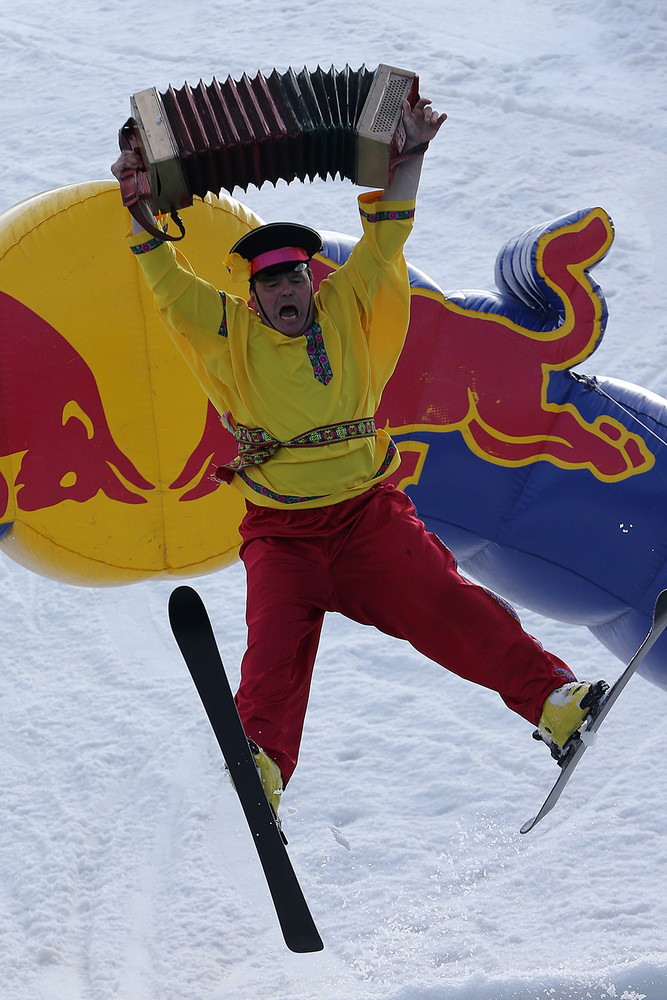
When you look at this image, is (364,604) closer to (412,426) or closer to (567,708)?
(567,708)

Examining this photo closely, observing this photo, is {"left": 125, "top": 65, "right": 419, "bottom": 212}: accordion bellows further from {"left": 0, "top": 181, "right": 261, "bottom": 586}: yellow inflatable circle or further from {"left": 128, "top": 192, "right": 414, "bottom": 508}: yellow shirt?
{"left": 0, "top": 181, "right": 261, "bottom": 586}: yellow inflatable circle

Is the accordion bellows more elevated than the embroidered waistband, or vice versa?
the accordion bellows

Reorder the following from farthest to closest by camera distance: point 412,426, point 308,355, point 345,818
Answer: point 345,818 → point 412,426 → point 308,355

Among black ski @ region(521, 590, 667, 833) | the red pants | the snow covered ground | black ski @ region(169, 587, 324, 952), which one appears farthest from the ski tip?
the snow covered ground

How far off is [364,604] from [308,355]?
595mm

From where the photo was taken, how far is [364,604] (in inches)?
111

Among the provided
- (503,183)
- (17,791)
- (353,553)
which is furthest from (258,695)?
(503,183)

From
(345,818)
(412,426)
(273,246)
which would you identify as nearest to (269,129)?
(273,246)

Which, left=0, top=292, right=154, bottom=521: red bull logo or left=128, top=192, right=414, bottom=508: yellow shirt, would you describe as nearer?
left=128, top=192, right=414, bottom=508: yellow shirt

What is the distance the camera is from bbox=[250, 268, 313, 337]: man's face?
271cm

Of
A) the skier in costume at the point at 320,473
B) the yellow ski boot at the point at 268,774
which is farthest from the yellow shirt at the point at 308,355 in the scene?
the yellow ski boot at the point at 268,774

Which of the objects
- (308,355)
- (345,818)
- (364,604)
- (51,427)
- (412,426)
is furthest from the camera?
(345,818)

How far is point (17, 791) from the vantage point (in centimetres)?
546

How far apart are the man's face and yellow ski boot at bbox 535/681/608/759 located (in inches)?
39.4
